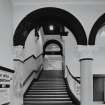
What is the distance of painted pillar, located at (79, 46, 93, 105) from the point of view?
20.6ft

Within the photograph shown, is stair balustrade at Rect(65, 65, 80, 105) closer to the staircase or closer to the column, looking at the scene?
the staircase

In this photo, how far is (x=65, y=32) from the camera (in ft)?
41.1

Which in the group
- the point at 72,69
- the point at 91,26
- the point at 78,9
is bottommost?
the point at 72,69

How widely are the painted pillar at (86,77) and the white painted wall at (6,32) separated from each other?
189cm

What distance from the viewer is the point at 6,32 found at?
5.73 metres

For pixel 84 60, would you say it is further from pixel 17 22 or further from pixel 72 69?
pixel 72 69

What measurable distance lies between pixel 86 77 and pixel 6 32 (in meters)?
2.34

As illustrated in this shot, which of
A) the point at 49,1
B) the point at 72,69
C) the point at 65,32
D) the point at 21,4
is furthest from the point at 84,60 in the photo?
the point at 65,32

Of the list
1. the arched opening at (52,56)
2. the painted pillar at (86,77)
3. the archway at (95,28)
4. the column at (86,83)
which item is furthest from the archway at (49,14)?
the arched opening at (52,56)

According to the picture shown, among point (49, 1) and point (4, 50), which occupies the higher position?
Answer: point (49, 1)

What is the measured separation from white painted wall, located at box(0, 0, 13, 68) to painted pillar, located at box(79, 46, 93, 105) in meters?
1.89

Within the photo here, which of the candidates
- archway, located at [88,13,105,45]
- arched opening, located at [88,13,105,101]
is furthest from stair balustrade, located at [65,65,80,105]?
archway, located at [88,13,105,45]

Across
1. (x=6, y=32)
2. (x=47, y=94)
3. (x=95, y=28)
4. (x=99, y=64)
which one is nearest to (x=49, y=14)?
(x=95, y=28)

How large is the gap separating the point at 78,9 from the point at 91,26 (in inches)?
22.5
